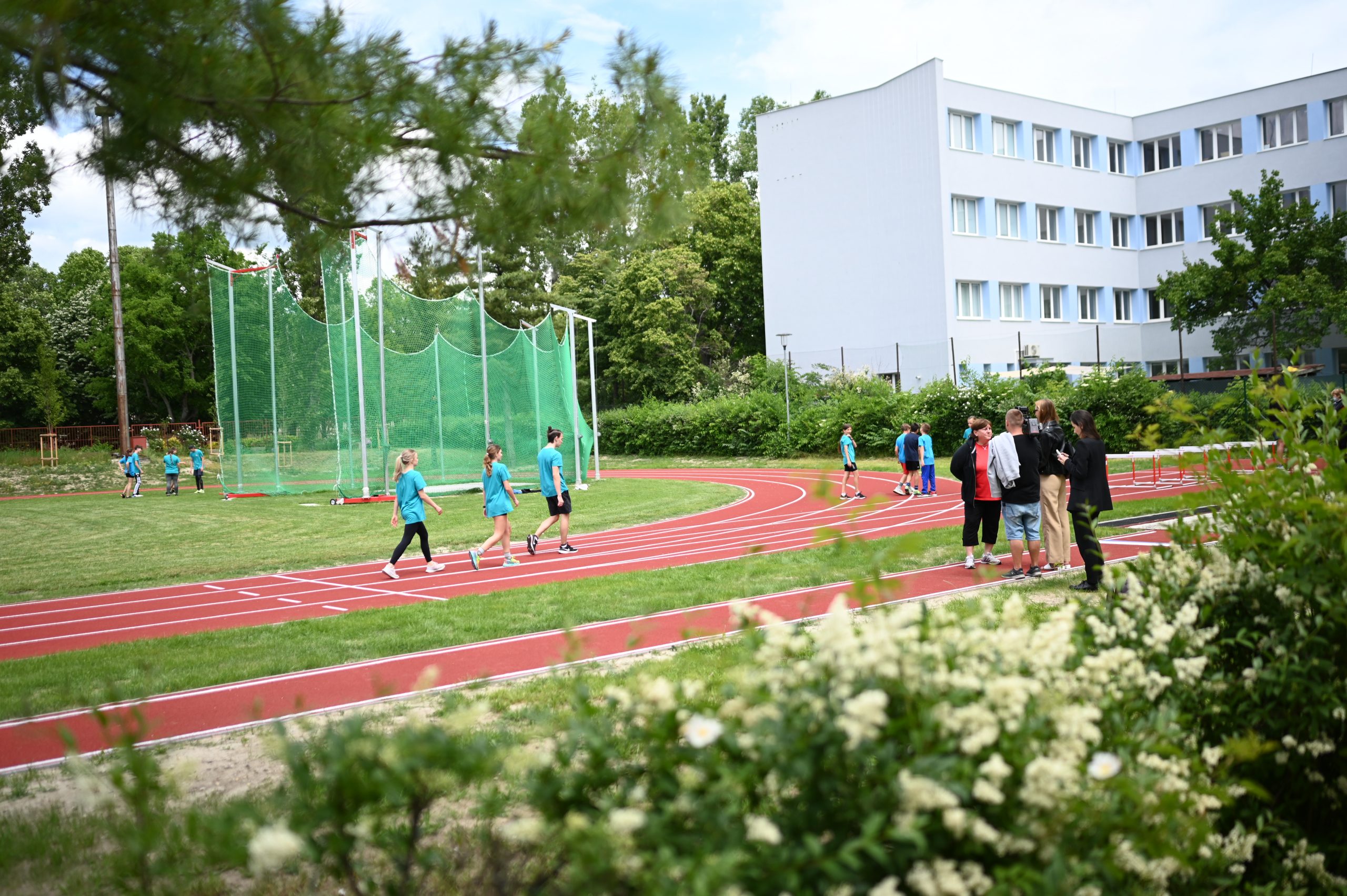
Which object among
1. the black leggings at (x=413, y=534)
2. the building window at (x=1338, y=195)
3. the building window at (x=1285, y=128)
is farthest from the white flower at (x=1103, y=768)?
the building window at (x=1285, y=128)

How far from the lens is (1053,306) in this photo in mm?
45000

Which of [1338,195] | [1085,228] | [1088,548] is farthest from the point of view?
[1085,228]

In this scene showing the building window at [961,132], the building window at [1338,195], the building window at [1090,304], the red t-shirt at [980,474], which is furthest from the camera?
the building window at [1090,304]

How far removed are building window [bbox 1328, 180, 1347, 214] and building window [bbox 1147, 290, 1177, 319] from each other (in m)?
7.38

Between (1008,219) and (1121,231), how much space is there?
791cm

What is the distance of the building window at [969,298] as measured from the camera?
41.3 meters

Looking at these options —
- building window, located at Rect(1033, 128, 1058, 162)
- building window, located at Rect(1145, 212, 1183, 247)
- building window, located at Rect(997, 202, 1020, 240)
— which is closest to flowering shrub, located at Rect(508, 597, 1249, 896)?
building window, located at Rect(997, 202, 1020, 240)

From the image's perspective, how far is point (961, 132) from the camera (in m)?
41.0

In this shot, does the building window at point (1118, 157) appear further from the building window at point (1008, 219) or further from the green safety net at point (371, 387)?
the green safety net at point (371, 387)

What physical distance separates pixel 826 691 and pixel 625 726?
53 cm

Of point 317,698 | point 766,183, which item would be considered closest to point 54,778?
point 317,698

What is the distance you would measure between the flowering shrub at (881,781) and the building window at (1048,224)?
1774 inches

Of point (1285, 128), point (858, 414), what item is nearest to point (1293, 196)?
point (1285, 128)

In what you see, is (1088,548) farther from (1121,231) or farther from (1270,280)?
(1121,231)
